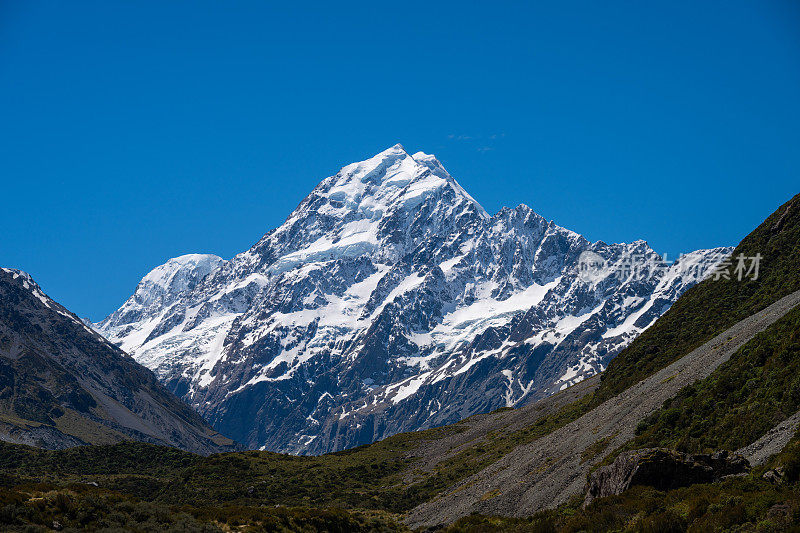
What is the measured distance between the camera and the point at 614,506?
38438 mm

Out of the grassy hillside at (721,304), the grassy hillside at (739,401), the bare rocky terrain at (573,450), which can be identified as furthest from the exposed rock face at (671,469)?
the grassy hillside at (721,304)

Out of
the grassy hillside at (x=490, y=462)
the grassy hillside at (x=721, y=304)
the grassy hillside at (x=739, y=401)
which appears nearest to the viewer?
the grassy hillside at (x=490, y=462)

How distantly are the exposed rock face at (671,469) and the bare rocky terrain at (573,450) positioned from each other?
29.3ft

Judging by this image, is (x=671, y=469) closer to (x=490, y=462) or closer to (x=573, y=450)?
(x=573, y=450)

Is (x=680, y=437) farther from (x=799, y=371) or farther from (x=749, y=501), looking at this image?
(x=749, y=501)

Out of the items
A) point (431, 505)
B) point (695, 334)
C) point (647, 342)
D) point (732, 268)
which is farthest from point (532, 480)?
point (732, 268)

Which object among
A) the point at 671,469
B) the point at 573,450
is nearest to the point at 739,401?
the point at 671,469

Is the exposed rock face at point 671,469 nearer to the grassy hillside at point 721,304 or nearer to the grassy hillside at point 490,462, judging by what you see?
the grassy hillside at point 490,462

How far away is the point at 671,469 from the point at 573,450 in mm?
23550

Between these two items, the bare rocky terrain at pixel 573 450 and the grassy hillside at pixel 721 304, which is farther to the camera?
the grassy hillside at pixel 721 304

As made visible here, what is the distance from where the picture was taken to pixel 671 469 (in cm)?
4041

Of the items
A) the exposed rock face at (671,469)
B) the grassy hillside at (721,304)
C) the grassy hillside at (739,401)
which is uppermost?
the grassy hillside at (721,304)

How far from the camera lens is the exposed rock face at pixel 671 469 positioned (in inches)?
1551

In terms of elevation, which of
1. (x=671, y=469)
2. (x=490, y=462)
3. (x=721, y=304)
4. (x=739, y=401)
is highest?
(x=721, y=304)
